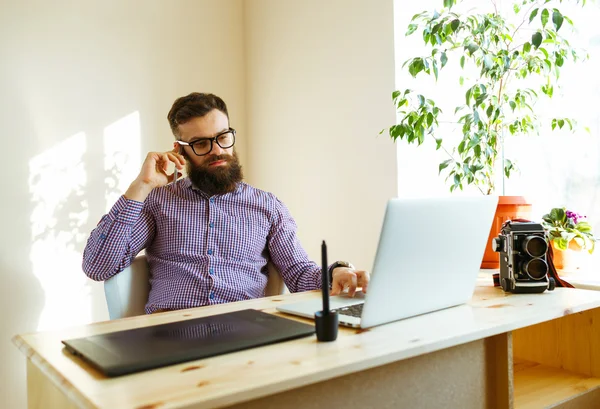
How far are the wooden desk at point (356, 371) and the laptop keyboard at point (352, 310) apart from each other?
3.8 inches

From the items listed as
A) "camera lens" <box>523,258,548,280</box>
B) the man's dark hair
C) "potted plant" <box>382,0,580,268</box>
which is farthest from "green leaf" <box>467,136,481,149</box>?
the man's dark hair

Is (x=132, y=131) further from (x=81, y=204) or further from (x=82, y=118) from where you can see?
(x=81, y=204)

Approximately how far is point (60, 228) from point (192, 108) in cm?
117

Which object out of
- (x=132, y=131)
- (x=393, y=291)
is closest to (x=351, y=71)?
(x=132, y=131)

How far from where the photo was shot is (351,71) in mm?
2621

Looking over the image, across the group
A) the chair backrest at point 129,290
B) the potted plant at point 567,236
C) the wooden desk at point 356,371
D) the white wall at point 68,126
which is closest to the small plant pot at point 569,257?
the potted plant at point 567,236

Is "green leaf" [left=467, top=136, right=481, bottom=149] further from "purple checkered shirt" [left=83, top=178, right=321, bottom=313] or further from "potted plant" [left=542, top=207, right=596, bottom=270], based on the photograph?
"purple checkered shirt" [left=83, top=178, right=321, bottom=313]

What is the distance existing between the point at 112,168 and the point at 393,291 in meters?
2.08

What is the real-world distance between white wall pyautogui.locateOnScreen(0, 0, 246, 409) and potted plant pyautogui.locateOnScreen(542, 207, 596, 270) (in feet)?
6.38

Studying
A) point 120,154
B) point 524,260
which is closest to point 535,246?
point 524,260

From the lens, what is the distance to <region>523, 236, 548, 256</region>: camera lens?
4.82 feet

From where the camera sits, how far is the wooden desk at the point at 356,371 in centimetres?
76

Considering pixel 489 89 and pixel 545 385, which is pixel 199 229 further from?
pixel 489 89

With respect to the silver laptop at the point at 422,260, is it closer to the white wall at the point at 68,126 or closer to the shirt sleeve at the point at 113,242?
the shirt sleeve at the point at 113,242
